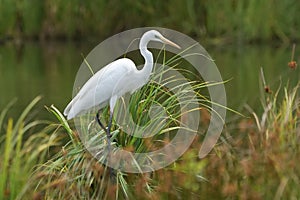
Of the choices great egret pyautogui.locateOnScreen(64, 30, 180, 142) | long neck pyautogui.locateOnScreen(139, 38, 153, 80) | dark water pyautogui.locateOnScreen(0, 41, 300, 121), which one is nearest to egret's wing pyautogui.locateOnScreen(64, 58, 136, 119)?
great egret pyautogui.locateOnScreen(64, 30, 180, 142)

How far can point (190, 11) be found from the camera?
19422mm

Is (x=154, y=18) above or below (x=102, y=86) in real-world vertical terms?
below

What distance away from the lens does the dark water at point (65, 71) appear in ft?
40.2

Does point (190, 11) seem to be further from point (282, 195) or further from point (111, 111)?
point (282, 195)

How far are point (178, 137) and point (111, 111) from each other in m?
0.52

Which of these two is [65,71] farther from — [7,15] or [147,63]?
[147,63]

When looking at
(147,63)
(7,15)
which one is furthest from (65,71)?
(147,63)

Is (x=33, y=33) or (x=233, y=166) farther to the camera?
(x=33, y=33)

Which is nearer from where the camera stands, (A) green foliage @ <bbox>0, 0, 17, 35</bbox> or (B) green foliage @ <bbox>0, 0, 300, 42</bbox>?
(B) green foliage @ <bbox>0, 0, 300, 42</bbox>

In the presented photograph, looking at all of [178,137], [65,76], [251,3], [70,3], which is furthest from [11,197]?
[70,3]

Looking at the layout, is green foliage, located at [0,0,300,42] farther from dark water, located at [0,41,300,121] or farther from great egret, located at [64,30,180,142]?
Result: great egret, located at [64,30,180,142]

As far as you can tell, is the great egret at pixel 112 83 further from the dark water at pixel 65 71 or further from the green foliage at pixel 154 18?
the green foliage at pixel 154 18

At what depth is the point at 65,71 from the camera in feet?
54.3

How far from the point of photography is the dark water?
12266 mm
